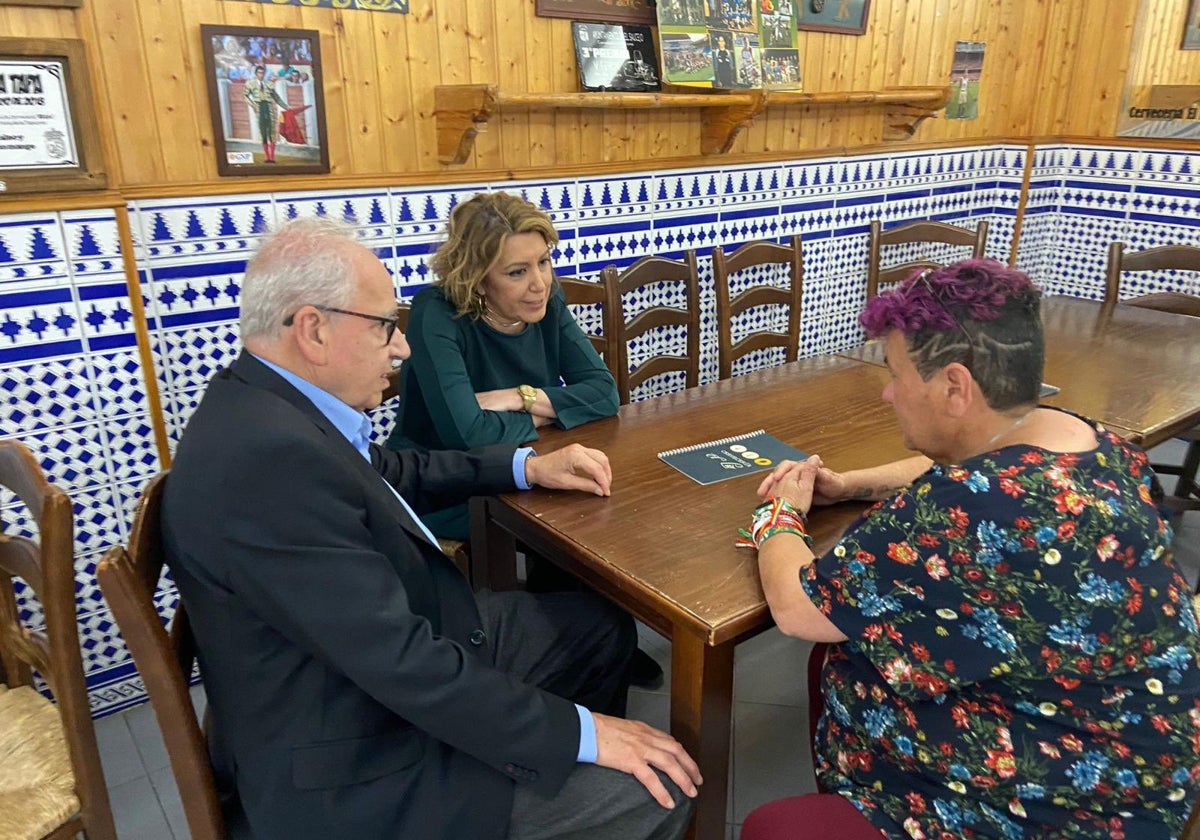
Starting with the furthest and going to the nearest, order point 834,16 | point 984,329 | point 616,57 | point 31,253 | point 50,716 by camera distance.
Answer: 1. point 834,16
2. point 616,57
3. point 31,253
4. point 50,716
5. point 984,329

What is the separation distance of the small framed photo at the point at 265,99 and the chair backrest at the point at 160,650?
1315 millimetres

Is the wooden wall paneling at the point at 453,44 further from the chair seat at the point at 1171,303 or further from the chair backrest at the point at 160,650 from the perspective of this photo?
the chair seat at the point at 1171,303

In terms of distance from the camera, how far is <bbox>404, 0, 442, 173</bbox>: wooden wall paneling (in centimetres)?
238

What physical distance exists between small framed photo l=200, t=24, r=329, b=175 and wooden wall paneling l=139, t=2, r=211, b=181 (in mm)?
45

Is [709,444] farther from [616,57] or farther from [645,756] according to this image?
[616,57]

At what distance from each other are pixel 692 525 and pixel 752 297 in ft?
5.54

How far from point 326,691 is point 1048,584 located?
94cm

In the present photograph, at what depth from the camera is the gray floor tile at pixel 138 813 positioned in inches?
74.0

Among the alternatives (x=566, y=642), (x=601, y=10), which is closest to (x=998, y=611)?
(x=566, y=642)

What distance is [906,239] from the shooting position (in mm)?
3631

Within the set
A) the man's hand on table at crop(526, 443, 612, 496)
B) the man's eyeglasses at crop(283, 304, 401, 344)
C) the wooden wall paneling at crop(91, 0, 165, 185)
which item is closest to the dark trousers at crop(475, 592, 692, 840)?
the man's hand on table at crop(526, 443, 612, 496)

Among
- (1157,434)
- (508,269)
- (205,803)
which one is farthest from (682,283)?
(205,803)

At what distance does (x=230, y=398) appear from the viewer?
1167 mm

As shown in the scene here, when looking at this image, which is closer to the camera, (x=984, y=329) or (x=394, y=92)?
(x=984, y=329)
